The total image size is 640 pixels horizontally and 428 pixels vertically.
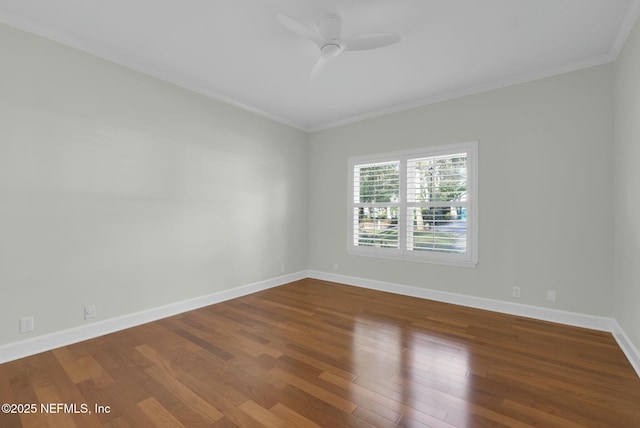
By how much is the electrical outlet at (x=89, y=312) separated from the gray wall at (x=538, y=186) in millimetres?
3679

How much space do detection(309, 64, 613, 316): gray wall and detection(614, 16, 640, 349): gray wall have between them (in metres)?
0.15

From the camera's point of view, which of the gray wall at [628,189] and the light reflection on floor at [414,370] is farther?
the gray wall at [628,189]

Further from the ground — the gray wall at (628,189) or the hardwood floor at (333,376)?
the gray wall at (628,189)

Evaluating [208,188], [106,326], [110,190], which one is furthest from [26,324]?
[208,188]

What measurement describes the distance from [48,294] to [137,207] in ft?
3.45

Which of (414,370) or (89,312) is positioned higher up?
(89,312)

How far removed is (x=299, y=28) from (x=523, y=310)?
3.70 meters

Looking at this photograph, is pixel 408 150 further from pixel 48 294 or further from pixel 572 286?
pixel 48 294

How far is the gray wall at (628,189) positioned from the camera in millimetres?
2301

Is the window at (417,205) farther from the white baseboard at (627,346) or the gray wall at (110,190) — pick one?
the gray wall at (110,190)

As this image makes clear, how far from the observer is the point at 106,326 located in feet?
9.44

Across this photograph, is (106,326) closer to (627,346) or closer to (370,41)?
(370,41)

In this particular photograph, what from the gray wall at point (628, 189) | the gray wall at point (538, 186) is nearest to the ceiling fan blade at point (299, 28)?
the gray wall at point (538, 186)

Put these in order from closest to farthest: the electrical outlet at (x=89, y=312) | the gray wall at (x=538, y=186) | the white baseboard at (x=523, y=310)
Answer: the white baseboard at (x=523, y=310) → the electrical outlet at (x=89, y=312) → the gray wall at (x=538, y=186)
